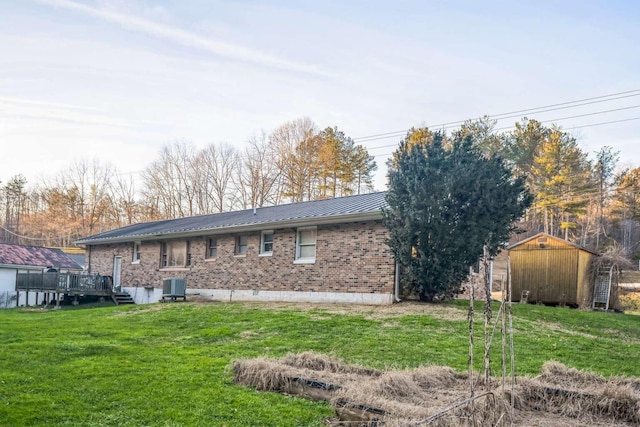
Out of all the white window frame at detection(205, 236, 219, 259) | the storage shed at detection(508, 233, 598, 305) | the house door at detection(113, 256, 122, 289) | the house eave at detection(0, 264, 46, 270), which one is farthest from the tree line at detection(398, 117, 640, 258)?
the house eave at detection(0, 264, 46, 270)

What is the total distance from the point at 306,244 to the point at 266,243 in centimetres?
208

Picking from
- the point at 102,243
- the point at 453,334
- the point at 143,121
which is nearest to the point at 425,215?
the point at 453,334

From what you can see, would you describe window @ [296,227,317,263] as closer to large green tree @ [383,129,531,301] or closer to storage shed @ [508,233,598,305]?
large green tree @ [383,129,531,301]

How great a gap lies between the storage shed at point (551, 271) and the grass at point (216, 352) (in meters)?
6.65

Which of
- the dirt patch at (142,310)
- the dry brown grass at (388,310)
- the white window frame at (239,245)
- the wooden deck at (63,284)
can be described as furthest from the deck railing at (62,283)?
the dry brown grass at (388,310)

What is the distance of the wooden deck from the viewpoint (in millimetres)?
22062

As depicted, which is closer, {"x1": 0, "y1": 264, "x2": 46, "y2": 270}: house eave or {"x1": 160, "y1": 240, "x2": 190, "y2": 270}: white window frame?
{"x1": 160, "y1": 240, "x2": 190, "y2": 270}: white window frame

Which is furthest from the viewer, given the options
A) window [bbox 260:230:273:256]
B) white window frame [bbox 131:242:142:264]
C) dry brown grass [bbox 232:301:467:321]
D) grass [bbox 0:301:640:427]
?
white window frame [bbox 131:242:142:264]

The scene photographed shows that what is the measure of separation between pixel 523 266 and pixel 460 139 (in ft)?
33.7

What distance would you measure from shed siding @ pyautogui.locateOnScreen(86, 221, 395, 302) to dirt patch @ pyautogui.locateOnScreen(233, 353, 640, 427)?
8754mm

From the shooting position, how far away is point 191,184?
4381 cm

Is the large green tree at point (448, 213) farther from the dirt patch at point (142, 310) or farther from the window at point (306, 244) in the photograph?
the dirt patch at point (142, 310)

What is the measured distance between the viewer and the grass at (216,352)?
17.6 feet

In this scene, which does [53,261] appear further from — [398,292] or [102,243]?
[398,292]
